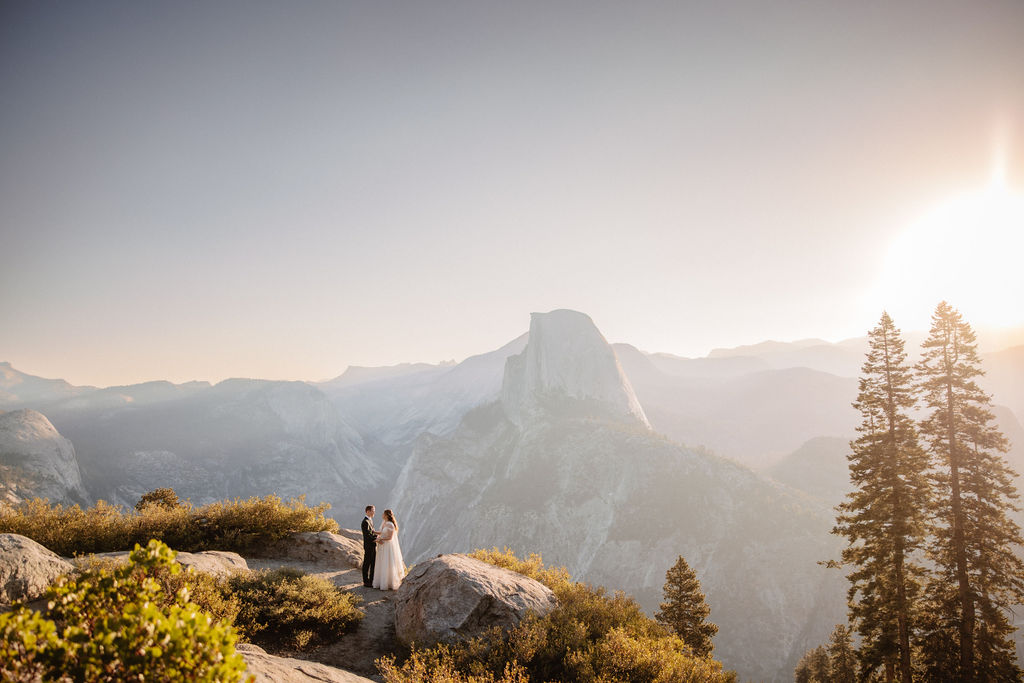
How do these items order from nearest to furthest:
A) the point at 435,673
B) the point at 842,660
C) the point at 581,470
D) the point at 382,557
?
the point at 435,673, the point at 382,557, the point at 842,660, the point at 581,470

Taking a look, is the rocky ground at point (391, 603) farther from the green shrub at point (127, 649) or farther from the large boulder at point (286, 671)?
the green shrub at point (127, 649)

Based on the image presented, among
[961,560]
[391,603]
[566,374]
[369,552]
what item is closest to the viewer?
[391,603]

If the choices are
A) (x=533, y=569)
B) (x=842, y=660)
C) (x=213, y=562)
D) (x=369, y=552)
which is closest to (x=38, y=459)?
(x=213, y=562)

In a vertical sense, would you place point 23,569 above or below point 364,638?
above

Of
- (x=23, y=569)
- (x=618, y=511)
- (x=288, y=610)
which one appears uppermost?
(x=23, y=569)

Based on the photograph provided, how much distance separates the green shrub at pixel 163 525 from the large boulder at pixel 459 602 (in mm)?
7090

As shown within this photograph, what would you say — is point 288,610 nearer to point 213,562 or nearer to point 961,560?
point 213,562

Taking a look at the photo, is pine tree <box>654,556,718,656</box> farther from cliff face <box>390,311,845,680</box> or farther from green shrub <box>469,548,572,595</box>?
cliff face <box>390,311,845,680</box>

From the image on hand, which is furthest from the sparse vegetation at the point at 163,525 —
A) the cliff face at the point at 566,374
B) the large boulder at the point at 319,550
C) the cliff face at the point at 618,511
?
the cliff face at the point at 566,374

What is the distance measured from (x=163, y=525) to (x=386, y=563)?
691 centimetres

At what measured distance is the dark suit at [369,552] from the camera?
13477mm

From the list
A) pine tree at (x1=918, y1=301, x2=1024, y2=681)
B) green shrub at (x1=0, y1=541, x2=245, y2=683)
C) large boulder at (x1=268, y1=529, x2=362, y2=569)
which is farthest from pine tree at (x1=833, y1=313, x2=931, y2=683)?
green shrub at (x1=0, y1=541, x2=245, y2=683)

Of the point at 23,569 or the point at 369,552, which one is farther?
the point at 369,552

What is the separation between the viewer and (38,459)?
95.2 meters
